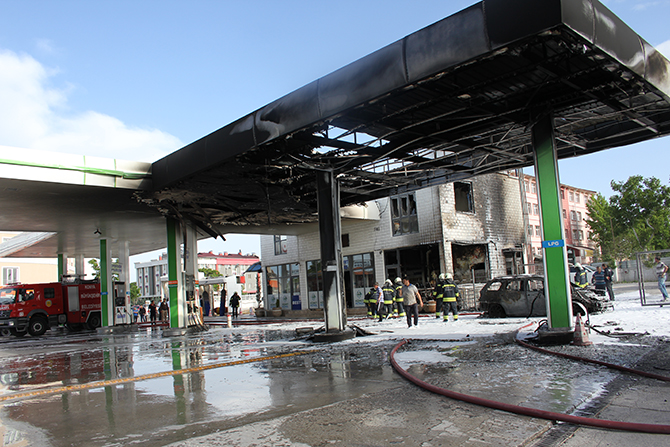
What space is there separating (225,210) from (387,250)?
10714 mm

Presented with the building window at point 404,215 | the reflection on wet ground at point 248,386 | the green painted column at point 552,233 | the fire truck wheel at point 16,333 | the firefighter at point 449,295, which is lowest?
the fire truck wheel at point 16,333

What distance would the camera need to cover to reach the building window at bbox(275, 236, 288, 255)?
34.2 m

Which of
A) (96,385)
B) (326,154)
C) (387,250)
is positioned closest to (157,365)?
(96,385)

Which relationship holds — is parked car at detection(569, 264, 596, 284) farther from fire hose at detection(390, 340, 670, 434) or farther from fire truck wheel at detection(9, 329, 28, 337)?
fire truck wheel at detection(9, 329, 28, 337)

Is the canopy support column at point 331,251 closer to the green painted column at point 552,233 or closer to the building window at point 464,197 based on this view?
the green painted column at point 552,233

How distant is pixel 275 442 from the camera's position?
4.56m

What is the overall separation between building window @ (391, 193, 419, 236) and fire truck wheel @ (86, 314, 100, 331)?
1814cm

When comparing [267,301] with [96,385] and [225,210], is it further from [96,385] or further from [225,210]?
[96,385]

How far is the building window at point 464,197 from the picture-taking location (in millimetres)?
27469

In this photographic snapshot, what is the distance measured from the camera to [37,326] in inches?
1030

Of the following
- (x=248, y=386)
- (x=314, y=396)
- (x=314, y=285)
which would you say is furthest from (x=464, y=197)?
(x=314, y=396)

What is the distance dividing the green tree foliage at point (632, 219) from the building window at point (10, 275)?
6241 centimetres

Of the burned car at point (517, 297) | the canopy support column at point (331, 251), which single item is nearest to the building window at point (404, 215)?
the burned car at point (517, 297)

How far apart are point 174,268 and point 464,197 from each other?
1606 centimetres
